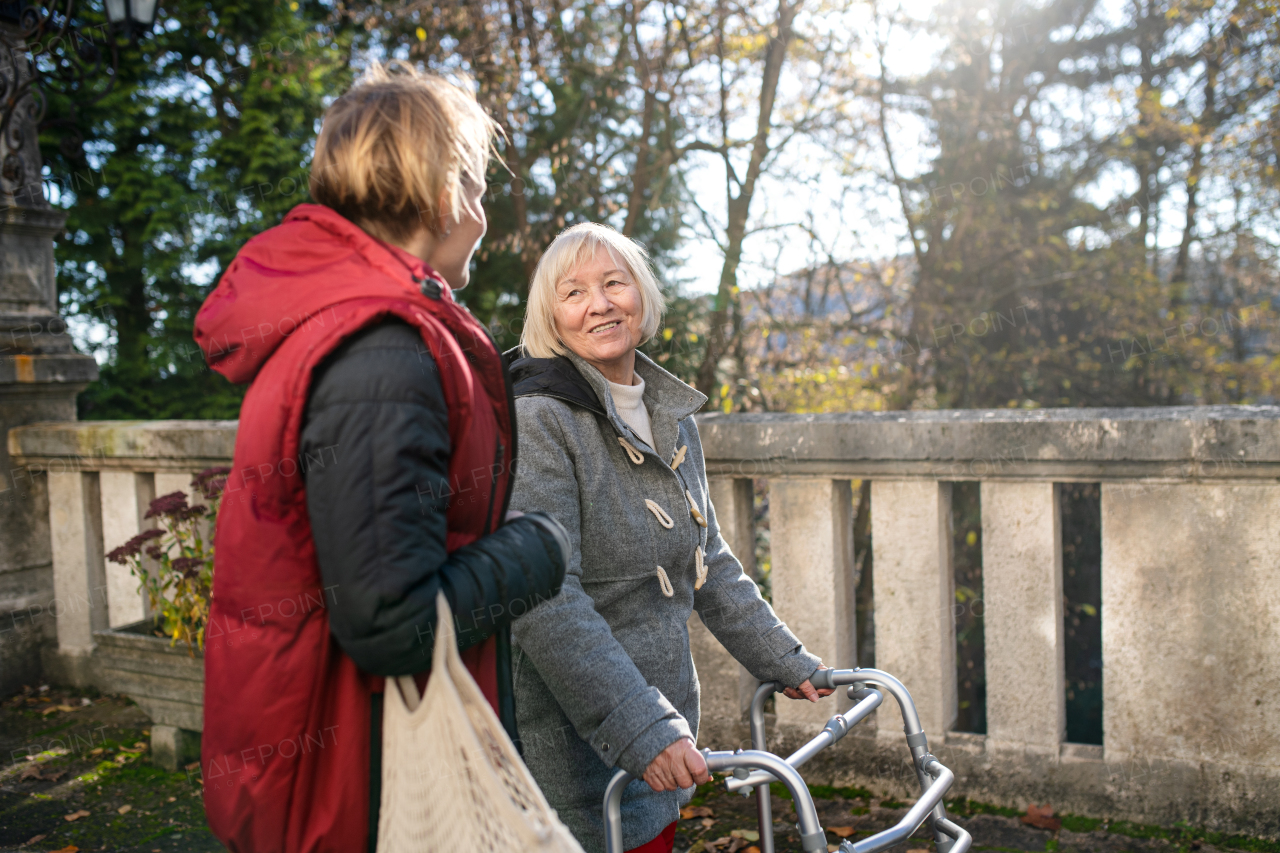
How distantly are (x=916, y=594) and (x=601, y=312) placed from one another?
1622mm

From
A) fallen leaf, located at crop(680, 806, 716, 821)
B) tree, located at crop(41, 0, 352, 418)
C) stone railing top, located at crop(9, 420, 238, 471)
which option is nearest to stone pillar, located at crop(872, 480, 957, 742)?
fallen leaf, located at crop(680, 806, 716, 821)

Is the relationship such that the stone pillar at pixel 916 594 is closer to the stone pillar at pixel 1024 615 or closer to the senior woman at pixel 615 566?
the stone pillar at pixel 1024 615

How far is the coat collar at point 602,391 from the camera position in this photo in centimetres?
185

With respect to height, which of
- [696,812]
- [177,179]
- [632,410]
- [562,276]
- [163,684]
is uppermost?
[177,179]

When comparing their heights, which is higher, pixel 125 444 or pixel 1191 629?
pixel 125 444

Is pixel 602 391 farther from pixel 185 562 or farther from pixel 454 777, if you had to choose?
pixel 185 562

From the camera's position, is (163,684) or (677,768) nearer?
(677,768)

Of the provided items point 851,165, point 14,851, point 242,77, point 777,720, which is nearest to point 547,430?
point 777,720

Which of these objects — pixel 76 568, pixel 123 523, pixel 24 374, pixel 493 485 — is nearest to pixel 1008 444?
pixel 493 485

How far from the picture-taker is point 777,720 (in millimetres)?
3223

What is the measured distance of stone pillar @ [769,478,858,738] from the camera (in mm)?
3080

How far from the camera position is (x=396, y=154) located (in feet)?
4.07

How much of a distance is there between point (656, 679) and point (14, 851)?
2472 mm

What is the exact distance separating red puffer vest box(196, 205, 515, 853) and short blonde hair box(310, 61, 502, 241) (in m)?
0.05
